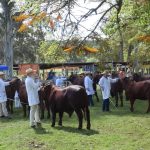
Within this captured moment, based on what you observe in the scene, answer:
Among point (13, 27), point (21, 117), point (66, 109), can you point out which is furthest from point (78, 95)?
point (13, 27)

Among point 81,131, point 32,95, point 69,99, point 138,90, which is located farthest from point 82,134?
point 138,90

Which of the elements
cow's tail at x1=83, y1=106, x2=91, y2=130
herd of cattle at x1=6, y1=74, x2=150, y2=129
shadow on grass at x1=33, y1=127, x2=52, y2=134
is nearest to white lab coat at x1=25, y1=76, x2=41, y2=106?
herd of cattle at x1=6, y1=74, x2=150, y2=129

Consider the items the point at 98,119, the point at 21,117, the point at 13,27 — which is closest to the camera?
the point at 98,119

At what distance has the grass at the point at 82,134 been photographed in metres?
11.4

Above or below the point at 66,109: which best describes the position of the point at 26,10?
above

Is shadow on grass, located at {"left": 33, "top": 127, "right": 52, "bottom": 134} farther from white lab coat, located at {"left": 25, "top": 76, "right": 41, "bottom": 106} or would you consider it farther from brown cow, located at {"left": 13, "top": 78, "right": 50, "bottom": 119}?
brown cow, located at {"left": 13, "top": 78, "right": 50, "bottom": 119}

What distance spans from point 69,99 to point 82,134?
1604 millimetres

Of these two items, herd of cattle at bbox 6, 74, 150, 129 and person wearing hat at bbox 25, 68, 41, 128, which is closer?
herd of cattle at bbox 6, 74, 150, 129

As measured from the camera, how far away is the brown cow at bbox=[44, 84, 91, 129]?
1375 cm

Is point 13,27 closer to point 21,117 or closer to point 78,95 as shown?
point 21,117

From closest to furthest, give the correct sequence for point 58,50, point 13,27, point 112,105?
point 58,50
point 112,105
point 13,27

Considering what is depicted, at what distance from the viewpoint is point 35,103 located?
14570 mm

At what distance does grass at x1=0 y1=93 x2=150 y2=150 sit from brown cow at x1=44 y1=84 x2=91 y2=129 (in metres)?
0.60

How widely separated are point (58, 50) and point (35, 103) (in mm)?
2293
